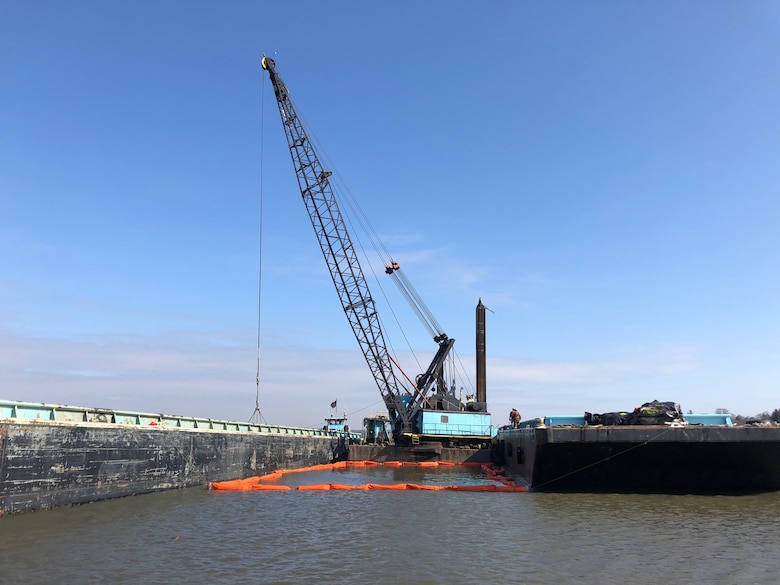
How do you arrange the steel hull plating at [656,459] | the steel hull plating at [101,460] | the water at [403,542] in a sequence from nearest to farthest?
the water at [403,542] → the steel hull plating at [101,460] → the steel hull plating at [656,459]

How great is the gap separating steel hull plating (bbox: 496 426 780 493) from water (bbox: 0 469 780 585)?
1428 mm

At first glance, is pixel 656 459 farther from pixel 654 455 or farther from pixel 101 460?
pixel 101 460

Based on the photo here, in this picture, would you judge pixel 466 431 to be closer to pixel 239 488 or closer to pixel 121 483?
pixel 239 488

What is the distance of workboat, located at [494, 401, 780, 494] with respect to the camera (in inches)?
875

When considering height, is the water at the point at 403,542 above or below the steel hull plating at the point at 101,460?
below

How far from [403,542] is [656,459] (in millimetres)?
13886

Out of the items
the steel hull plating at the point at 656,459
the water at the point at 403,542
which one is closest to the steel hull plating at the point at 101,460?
the water at the point at 403,542

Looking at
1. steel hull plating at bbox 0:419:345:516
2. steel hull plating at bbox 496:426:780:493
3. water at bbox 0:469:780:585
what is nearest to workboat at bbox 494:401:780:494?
steel hull plating at bbox 496:426:780:493

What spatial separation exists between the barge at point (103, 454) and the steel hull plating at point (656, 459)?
1672 centimetres

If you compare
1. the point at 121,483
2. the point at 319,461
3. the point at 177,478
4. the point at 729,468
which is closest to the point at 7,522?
the point at 121,483

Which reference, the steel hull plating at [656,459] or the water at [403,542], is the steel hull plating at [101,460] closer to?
the water at [403,542]

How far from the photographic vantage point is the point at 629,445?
2305cm

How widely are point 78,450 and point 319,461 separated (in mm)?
30924

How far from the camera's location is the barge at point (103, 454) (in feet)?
58.2
